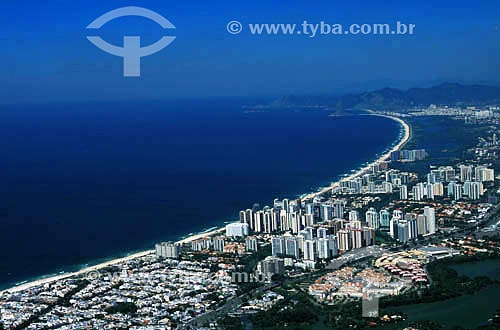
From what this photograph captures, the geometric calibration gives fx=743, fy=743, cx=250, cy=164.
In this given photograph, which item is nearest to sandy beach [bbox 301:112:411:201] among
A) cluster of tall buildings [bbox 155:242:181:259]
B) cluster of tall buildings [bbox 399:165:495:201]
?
cluster of tall buildings [bbox 399:165:495:201]

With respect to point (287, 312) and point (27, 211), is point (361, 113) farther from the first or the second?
point (287, 312)

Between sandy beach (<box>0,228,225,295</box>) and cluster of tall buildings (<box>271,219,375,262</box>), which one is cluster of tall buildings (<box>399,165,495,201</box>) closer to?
cluster of tall buildings (<box>271,219,375,262</box>)

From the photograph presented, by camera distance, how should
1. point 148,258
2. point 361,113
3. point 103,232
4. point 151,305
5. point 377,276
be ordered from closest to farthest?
point 151,305 < point 377,276 < point 148,258 < point 103,232 < point 361,113

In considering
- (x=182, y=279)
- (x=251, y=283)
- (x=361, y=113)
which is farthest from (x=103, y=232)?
(x=361, y=113)

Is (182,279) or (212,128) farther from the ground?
(212,128)

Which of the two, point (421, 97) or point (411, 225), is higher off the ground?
point (421, 97)

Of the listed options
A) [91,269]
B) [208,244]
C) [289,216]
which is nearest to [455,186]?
[289,216]
